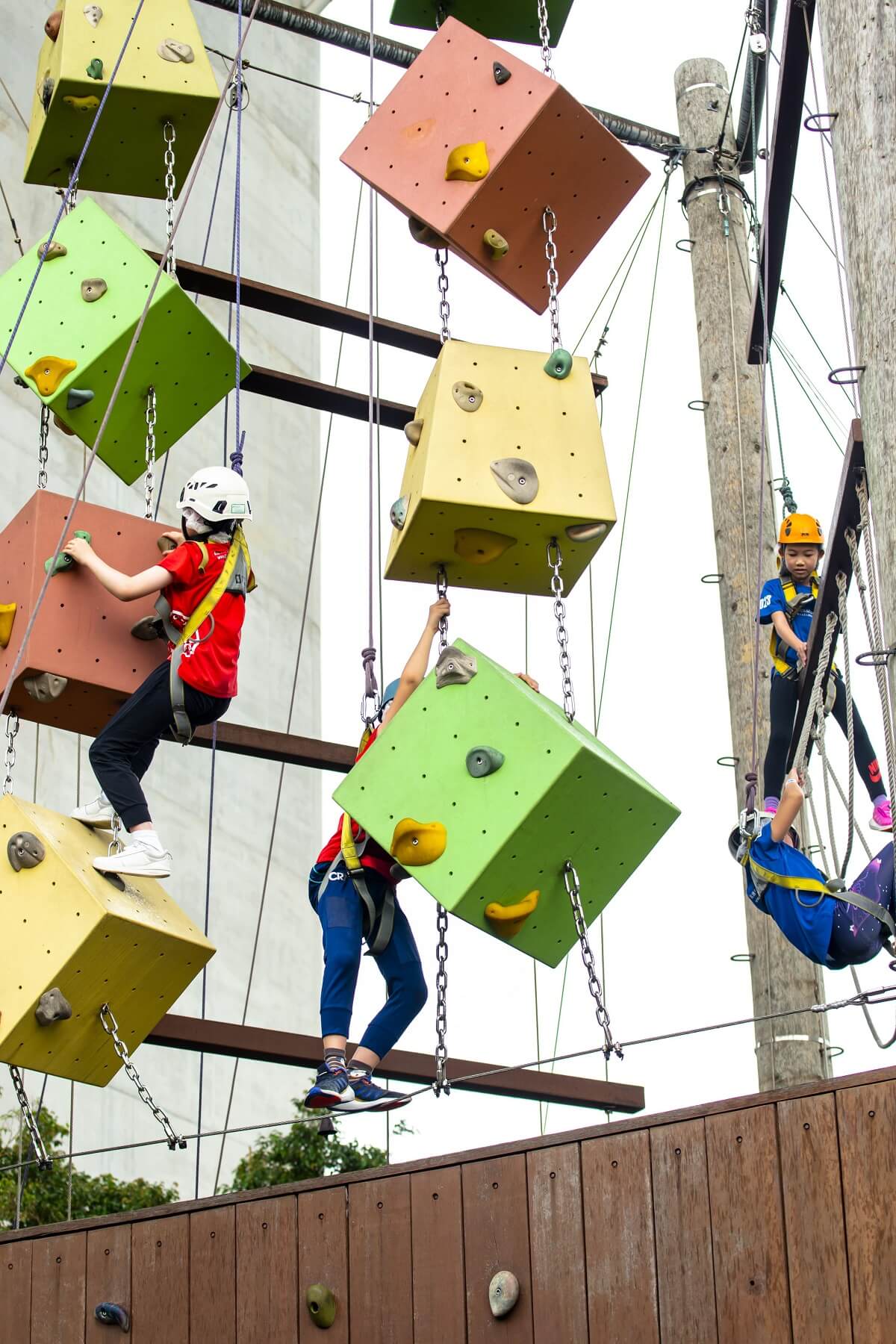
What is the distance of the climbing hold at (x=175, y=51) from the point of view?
688 centimetres

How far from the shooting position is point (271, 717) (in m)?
15.9

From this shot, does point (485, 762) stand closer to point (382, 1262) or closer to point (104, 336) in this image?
point (382, 1262)

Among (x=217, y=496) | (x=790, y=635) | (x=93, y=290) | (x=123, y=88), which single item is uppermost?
(x=123, y=88)

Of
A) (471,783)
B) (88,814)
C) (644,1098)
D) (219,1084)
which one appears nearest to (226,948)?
(219,1084)

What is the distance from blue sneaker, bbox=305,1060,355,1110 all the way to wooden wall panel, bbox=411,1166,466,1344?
0.73 metres

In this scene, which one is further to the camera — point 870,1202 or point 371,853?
point 371,853

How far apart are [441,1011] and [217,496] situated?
67.4 inches

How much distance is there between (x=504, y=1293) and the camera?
13.1ft

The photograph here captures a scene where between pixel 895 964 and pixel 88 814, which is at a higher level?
pixel 88 814

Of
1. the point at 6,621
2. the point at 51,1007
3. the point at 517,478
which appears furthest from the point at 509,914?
the point at 6,621

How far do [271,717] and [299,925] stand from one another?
1.72 metres

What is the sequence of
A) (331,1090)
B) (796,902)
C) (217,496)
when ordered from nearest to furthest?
(796,902) < (331,1090) < (217,496)

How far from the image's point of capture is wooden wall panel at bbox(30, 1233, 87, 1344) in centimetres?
472

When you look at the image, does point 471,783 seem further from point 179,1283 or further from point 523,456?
point 179,1283
